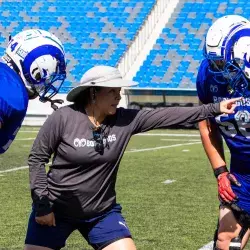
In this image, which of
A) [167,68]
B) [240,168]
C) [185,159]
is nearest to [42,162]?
[240,168]

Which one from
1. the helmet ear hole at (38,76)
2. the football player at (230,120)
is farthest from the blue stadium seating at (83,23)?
the helmet ear hole at (38,76)

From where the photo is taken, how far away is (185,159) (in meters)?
13.4

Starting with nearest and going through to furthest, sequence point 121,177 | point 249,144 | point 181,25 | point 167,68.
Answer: point 249,144 → point 121,177 → point 167,68 → point 181,25

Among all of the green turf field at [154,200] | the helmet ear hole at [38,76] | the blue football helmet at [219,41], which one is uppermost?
the helmet ear hole at [38,76]

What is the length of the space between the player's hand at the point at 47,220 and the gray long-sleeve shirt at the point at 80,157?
11 centimetres

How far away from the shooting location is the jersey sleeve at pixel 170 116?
4281 millimetres

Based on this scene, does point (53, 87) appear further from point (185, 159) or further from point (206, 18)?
point (206, 18)

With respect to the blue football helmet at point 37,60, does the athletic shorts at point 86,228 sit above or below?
below

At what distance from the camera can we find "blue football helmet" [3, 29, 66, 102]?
3.96 m

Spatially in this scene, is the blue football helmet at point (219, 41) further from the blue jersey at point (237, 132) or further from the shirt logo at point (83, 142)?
the shirt logo at point (83, 142)

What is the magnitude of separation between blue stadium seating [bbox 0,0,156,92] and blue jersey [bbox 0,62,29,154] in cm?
2070

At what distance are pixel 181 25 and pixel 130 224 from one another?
19.3 m

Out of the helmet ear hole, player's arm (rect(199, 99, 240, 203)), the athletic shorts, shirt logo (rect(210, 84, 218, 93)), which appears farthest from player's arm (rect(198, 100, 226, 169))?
the helmet ear hole

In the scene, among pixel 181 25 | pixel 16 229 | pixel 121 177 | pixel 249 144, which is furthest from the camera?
pixel 181 25
